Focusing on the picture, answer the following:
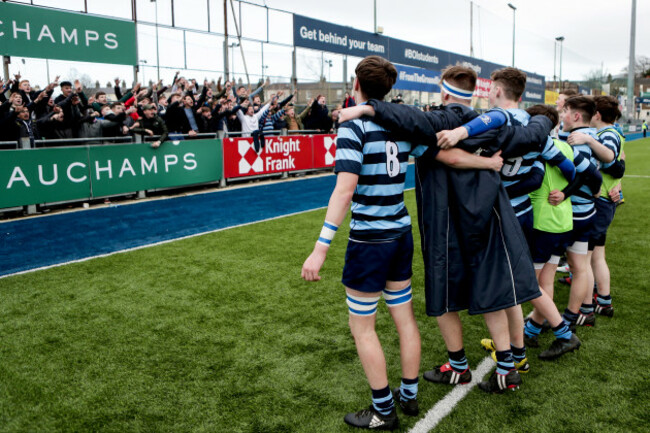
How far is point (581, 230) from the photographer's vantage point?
409cm

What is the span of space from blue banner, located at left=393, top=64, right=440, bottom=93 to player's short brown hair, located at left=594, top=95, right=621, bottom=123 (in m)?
18.1

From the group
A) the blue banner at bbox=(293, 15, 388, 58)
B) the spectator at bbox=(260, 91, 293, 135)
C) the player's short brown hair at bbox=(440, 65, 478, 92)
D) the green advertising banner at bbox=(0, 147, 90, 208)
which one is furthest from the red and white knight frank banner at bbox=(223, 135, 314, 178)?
the player's short brown hair at bbox=(440, 65, 478, 92)

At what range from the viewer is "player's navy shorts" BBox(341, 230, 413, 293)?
2.68 meters

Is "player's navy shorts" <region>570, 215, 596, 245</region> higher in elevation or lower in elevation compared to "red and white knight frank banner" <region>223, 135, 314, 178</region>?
lower

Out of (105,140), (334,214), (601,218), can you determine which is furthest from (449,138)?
(105,140)

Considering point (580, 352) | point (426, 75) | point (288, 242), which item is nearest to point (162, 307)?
point (288, 242)

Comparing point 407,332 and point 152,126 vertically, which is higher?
point 152,126

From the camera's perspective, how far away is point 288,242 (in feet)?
24.5

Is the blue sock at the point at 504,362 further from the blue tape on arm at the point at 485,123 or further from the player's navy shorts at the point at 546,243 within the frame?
the blue tape on arm at the point at 485,123

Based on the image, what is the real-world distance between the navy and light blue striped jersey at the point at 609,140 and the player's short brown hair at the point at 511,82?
1.36 meters

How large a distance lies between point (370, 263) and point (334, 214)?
1.11 feet

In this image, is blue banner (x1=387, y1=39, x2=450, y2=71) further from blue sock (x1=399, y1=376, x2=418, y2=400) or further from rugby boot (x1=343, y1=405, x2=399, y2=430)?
rugby boot (x1=343, y1=405, x2=399, y2=430)

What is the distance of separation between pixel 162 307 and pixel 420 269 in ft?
9.44

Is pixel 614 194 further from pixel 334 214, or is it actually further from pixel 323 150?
pixel 323 150
